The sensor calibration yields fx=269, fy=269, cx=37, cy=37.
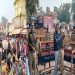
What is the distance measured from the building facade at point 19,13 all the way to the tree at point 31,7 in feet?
0.12

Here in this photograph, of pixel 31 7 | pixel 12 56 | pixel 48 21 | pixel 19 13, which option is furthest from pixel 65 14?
pixel 12 56

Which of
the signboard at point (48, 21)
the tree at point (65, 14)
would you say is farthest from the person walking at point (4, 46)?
the tree at point (65, 14)

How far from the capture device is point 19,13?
217 centimetres

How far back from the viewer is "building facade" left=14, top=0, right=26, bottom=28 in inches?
83.5

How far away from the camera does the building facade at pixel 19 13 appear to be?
212 centimetres

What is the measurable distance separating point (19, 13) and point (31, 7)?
0.46ft

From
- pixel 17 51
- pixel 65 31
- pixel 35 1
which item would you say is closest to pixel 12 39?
pixel 17 51

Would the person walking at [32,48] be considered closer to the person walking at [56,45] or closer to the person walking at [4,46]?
the person walking at [56,45]

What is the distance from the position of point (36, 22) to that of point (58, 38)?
0.73 feet

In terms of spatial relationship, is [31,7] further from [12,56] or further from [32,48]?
[12,56]

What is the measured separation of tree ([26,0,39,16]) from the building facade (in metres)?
0.04

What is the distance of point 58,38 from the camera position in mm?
1928

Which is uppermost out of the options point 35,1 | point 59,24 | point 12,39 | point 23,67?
point 35,1

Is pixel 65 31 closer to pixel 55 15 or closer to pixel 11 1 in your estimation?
pixel 55 15
